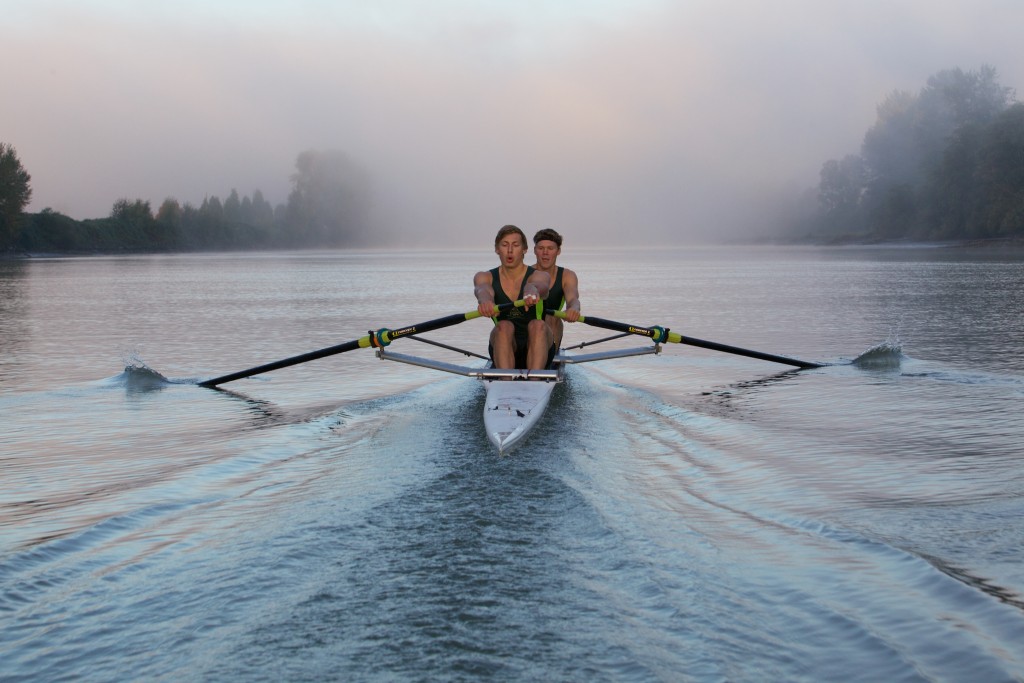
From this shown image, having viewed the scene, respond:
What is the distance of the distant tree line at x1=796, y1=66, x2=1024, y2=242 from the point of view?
90.2 meters

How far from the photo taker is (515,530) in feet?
17.2

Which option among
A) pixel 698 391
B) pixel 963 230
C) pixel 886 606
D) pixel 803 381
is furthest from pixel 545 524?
pixel 963 230

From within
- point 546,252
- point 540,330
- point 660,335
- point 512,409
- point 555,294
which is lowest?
point 512,409

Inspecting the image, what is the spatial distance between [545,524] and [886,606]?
1.95 meters

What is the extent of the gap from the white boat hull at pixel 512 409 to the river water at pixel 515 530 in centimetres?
20

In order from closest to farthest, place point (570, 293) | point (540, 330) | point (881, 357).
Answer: point (540, 330) → point (570, 293) → point (881, 357)

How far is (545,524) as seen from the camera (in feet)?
17.7

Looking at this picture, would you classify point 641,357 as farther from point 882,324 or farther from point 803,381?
point 882,324

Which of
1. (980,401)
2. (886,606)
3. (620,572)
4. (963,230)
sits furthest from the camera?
(963,230)

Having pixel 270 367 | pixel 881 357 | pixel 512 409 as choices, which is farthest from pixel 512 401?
pixel 881 357

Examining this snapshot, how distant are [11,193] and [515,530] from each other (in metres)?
132

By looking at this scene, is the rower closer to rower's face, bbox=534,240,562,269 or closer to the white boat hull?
rower's face, bbox=534,240,562,269

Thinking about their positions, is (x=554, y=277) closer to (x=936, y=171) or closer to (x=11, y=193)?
(x=936, y=171)

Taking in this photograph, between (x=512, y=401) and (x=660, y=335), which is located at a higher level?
(x=660, y=335)
